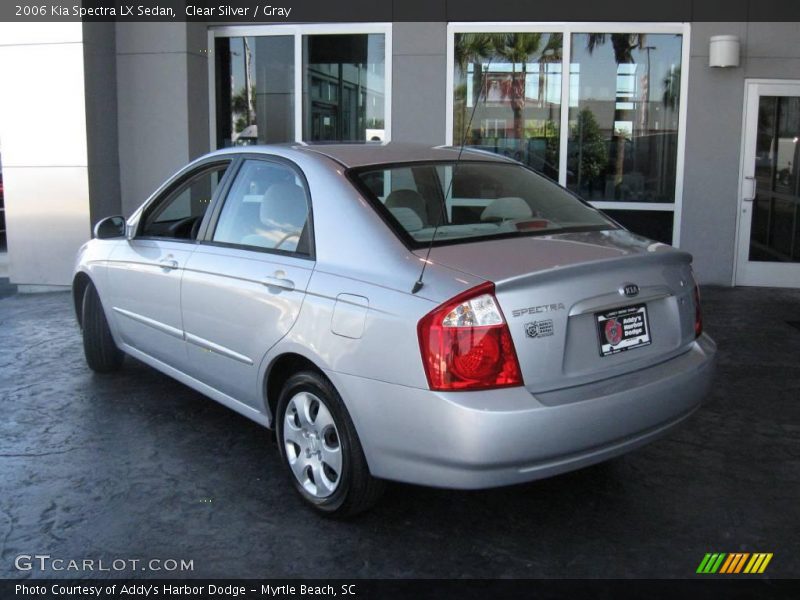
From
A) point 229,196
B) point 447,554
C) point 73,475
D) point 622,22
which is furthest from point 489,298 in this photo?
point 622,22

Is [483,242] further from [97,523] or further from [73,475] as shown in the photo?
[73,475]

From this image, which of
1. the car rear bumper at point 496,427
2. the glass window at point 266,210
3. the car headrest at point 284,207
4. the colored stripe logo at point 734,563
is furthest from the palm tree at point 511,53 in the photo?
the colored stripe logo at point 734,563

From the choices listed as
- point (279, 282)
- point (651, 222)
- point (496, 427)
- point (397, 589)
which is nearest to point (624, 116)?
point (651, 222)

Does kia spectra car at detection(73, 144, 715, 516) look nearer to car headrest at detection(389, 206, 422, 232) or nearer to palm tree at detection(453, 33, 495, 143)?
→ car headrest at detection(389, 206, 422, 232)

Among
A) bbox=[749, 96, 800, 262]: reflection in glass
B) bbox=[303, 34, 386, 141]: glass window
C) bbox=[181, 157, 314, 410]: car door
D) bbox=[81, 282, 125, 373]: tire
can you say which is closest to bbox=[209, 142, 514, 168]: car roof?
bbox=[181, 157, 314, 410]: car door

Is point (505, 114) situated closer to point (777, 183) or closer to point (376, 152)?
point (777, 183)

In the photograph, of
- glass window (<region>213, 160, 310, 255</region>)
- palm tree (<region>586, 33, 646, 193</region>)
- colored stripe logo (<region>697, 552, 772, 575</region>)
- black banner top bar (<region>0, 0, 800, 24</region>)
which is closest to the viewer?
colored stripe logo (<region>697, 552, 772, 575</region>)

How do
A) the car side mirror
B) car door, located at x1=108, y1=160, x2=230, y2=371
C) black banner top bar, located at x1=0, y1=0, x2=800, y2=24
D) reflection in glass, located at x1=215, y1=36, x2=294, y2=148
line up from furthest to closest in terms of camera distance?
1. reflection in glass, located at x1=215, y1=36, x2=294, y2=148
2. black banner top bar, located at x1=0, y1=0, x2=800, y2=24
3. the car side mirror
4. car door, located at x1=108, y1=160, x2=230, y2=371

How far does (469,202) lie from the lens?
394 centimetres

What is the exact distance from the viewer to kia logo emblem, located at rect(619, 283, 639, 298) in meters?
3.35

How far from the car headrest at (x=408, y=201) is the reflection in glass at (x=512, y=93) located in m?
5.87

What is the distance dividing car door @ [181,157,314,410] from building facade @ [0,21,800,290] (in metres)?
5.60

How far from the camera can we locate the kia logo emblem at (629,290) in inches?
132

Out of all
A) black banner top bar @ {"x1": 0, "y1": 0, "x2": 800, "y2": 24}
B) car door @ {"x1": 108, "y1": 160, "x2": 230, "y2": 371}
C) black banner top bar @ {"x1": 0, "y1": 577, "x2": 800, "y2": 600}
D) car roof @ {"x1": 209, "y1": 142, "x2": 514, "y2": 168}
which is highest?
black banner top bar @ {"x1": 0, "y1": 0, "x2": 800, "y2": 24}
